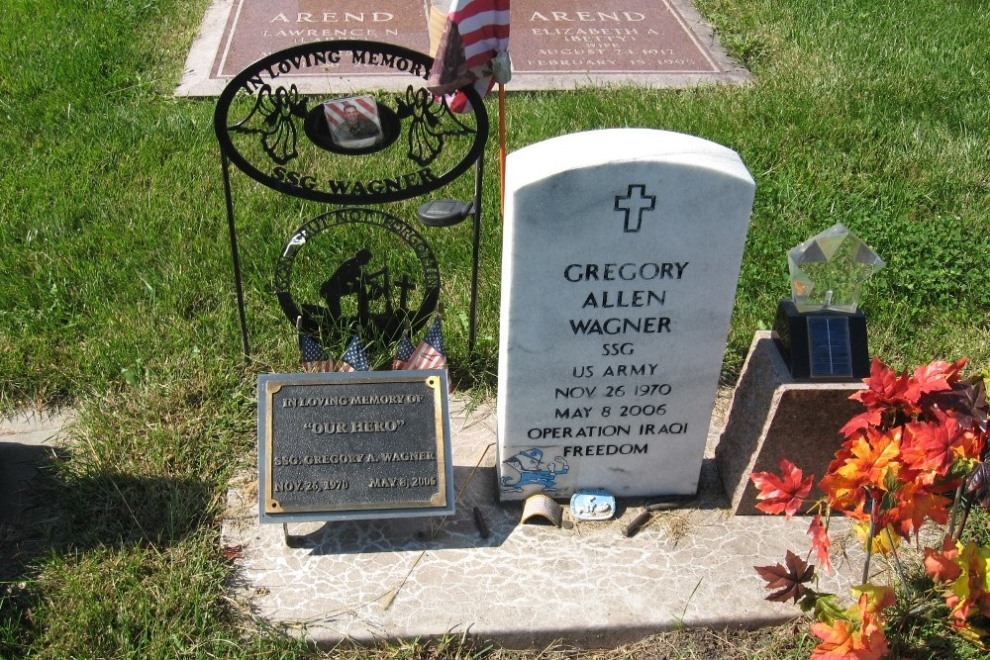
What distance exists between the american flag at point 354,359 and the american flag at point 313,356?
0.23 ft

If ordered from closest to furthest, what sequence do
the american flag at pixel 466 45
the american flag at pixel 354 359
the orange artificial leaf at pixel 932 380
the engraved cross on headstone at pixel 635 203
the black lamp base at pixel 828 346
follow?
the orange artificial leaf at pixel 932 380 → the engraved cross on headstone at pixel 635 203 → the black lamp base at pixel 828 346 → the american flag at pixel 466 45 → the american flag at pixel 354 359

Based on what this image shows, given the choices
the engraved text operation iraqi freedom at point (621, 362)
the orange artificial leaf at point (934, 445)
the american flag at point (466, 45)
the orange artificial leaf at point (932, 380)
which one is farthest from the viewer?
the american flag at point (466, 45)

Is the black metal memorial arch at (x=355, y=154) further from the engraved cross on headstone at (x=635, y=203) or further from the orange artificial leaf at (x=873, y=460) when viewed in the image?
the orange artificial leaf at (x=873, y=460)

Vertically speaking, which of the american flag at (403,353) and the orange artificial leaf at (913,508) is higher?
the orange artificial leaf at (913,508)

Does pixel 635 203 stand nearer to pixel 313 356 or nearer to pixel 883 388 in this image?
pixel 883 388

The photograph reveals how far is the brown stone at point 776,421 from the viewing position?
126 inches

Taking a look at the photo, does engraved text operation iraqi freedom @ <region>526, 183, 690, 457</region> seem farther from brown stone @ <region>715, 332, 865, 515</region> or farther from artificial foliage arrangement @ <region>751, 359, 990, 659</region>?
artificial foliage arrangement @ <region>751, 359, 990, 659</region>

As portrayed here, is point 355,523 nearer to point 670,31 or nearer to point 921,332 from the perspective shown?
point 921,332

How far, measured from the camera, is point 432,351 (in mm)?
3816

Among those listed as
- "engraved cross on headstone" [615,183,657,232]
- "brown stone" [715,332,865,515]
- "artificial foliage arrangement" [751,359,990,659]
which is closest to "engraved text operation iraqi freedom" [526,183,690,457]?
"engraved cross on headstone" [615,183,657,232]

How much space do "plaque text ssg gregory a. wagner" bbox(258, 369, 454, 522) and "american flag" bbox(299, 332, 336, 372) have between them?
44 centimetres

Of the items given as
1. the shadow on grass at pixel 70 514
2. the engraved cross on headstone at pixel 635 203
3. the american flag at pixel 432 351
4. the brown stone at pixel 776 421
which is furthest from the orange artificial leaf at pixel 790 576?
the shadow on grass at pixel 70 514

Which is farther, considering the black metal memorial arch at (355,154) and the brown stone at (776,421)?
the black metal memorial arch at (355,154)

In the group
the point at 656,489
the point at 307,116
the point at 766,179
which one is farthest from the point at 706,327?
the point at 766,179
